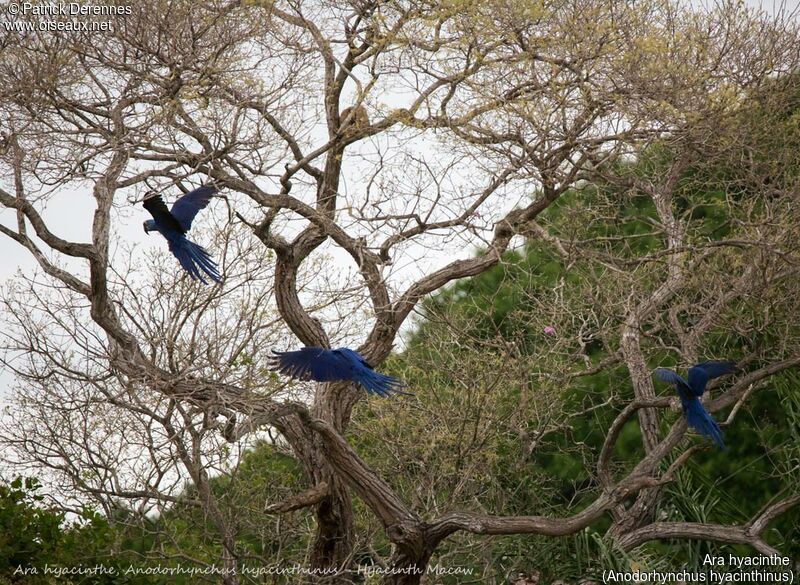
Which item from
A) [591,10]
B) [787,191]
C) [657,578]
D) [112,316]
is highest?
[591,10]

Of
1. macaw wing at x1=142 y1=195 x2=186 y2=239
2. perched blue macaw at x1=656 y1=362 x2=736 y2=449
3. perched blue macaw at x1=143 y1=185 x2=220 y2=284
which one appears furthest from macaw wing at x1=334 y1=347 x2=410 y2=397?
perched blue macaw at x1=656 y1=362 x2=736 y2=449

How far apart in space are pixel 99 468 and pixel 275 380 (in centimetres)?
154

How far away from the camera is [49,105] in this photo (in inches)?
240

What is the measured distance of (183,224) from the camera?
5426mm

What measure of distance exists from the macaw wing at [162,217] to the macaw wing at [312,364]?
2.67 ft

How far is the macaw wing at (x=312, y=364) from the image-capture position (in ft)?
17.4

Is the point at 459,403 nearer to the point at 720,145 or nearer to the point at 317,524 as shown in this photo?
the point at 317,524

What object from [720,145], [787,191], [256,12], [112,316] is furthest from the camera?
[787,191]

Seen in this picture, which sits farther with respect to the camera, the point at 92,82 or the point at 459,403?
the point at 459,403

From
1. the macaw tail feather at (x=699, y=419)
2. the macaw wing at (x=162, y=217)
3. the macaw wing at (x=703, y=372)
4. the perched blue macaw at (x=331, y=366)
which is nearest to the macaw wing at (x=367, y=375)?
the perched blue macaw at (x=331, y=366)

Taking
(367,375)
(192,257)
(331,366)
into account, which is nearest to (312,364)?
(331,366)

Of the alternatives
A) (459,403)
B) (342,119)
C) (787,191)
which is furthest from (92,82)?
(787,191)

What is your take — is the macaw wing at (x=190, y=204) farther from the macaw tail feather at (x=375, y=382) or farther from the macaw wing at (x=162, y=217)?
the macaw tail feather at (x=375, y=382)

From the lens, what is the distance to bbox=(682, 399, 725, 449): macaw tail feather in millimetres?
6438
